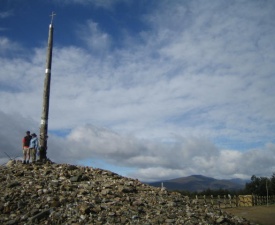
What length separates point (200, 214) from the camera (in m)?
17.2

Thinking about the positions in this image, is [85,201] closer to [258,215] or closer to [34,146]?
[34,146]

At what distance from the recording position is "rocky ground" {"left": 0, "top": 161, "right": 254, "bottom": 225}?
14.9 meters

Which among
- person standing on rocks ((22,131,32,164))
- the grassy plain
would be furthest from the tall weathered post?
the grassy plain

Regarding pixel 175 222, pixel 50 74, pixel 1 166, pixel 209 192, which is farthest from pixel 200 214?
pixel 209 192

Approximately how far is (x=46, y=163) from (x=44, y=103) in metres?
4.68

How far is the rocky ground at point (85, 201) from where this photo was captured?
14.9m

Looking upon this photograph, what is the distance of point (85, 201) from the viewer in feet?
53.9

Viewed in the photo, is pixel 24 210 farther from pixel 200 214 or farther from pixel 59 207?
pixel 200 214

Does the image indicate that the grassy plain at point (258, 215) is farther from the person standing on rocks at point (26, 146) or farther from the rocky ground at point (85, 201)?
the person standing on rocks at point (26, 146)

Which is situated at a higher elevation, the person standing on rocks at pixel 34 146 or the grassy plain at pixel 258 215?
the person standing on rocks at pixel 34 146

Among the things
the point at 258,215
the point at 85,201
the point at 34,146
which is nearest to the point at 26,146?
the point at 34,146

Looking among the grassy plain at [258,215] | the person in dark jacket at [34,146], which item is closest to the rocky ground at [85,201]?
the person in dark jacket at [34,146]

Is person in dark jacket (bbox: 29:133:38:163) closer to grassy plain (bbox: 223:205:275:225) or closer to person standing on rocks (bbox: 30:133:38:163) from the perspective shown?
person standing on rocks (bbox: 30:133:38:163)

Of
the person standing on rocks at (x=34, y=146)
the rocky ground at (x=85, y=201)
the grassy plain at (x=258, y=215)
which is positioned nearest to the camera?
the rocky ground at (x=85, y=201)
